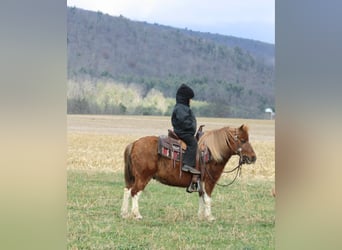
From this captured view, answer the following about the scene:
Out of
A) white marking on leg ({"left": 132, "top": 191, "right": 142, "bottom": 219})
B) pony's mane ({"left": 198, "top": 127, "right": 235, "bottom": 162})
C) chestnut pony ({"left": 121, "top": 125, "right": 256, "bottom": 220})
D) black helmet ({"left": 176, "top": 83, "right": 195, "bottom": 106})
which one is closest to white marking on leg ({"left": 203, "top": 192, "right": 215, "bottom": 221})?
chestnut pony ({"left": 121, "top": 125, "right": 256, "bottom": 220})

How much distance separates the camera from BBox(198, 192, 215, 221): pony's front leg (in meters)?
2.38

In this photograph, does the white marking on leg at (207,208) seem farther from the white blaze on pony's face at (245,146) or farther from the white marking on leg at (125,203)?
the white marking on leg at (125,203)

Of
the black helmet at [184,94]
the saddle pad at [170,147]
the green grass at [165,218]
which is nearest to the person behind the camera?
the green grass at [165,218]

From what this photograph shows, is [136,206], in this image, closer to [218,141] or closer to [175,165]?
[175,165]

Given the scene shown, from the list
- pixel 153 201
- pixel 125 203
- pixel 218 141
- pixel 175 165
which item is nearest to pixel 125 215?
pixel 125 203

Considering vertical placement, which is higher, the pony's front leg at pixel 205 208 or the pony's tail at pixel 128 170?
the pony's tail at pixel 128 170

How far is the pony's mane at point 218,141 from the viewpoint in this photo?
2.35 metres

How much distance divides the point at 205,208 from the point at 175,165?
0.24m

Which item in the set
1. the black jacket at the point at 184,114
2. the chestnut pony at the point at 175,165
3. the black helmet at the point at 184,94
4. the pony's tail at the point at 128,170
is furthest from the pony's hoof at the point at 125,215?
the black helmet at the point at 184,94

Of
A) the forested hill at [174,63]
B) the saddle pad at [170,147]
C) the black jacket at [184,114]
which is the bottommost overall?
the saddle pad at [170,147]

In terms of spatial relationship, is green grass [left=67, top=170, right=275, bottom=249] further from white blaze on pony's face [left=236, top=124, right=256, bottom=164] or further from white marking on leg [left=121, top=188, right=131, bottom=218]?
white blaze on pony's face [left=236, top=124, right=256, bottom=164]
